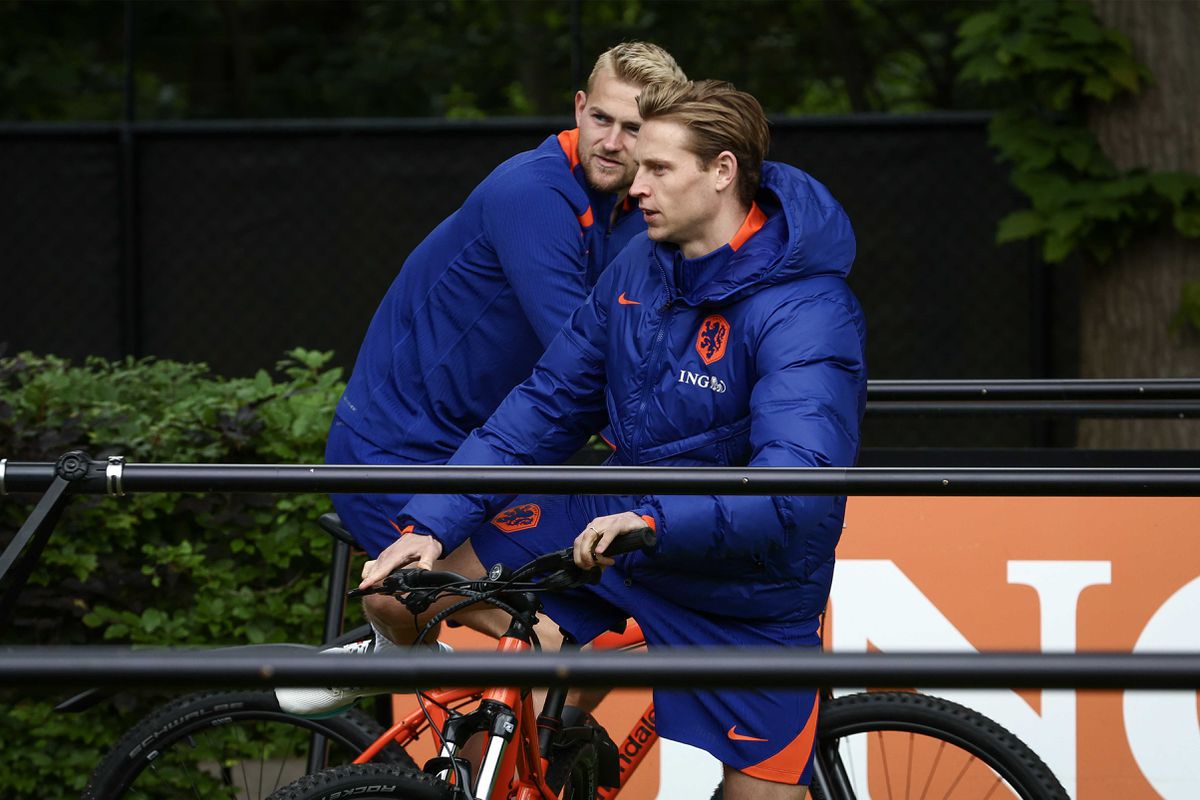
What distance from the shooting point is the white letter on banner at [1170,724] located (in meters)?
3.85

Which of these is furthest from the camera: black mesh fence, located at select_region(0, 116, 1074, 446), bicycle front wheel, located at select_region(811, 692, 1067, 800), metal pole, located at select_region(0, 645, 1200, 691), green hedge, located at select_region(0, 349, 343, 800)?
black mesh fence, located at select_region(0, 116, 1074, 446)

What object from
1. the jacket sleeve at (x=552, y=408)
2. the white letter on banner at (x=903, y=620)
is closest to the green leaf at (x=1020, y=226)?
the white letter on banner at (x=903, y=620)

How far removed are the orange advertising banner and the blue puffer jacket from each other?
1.10 m

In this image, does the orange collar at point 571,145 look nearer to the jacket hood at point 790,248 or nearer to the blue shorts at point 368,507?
the jacket hood at point 790,248

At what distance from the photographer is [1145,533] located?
12.9 ft

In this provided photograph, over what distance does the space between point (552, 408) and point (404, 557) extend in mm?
457

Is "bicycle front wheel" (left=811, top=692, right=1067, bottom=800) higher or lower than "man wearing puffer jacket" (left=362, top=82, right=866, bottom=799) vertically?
lower

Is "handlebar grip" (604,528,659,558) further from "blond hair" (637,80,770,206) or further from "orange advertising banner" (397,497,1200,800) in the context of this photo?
"orange advertising banner" (397,497,1200,800)

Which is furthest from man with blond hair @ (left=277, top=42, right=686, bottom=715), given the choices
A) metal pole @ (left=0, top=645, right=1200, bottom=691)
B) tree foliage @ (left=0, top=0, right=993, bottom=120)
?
tree foliage @ (left=0, top=0, right=993, bottom=120)

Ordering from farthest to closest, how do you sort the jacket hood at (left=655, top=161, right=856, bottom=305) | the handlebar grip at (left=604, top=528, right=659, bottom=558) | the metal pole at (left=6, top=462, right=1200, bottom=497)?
the jacket hood at (left=655, top=161, right=856, bottom=305) < the handlebar grip at (left=604, top=528, right=659, bottom=558) < the metal pole at (left=6, top=462, right=1200, bottom=497)

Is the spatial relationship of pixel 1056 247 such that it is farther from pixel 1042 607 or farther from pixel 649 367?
pixel 649 367

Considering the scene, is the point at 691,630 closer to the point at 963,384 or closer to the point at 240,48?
the point at 963,384

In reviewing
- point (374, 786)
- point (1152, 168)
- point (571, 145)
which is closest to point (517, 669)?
point (374, 786)

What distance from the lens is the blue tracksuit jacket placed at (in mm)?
3395
